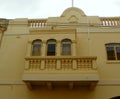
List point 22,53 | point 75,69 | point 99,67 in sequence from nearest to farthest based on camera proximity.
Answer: point 75,69 < point 99,67 < point 22,53

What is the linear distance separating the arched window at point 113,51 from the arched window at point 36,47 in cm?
457

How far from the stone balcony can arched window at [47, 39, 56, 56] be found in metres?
0.86

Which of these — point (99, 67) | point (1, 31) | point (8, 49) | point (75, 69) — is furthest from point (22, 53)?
point (99, 67)

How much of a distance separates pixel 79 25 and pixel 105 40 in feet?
7.15

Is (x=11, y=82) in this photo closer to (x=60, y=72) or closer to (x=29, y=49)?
(x=29, y=49)

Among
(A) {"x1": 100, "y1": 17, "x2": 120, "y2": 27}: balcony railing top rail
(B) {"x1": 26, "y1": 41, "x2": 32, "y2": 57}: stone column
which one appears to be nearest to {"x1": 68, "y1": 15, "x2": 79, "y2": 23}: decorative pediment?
(A) {"x1": 100, "y1": 17, "x2": 120, "y2": 27}: balcony railing top rail

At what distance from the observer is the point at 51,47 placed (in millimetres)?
14594

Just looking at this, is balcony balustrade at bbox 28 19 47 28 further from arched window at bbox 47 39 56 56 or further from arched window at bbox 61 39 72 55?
arched window at bbox 61 39 72 55

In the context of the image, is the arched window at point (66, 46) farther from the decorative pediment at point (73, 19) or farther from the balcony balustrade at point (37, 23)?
the balcony balustrade at point (37, 23)

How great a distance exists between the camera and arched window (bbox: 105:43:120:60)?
14697 mm

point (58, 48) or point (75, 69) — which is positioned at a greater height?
point (58, 48)

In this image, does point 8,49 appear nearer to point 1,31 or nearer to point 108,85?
point 1,31

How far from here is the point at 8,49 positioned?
1546cm


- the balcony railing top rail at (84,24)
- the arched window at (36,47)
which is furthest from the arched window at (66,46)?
the balcony railing top rail at (84,24)
